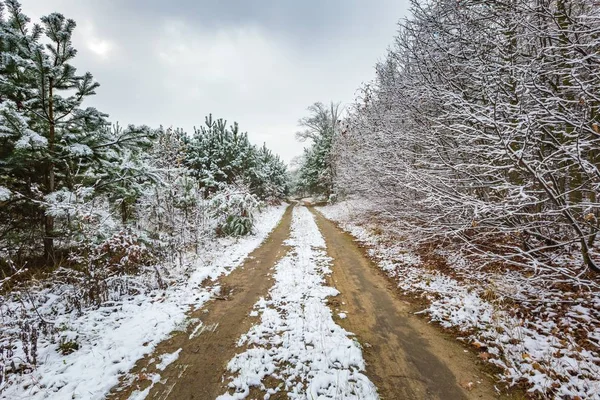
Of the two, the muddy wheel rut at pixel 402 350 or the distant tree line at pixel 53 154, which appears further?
the distant tree line at pixel 53 154

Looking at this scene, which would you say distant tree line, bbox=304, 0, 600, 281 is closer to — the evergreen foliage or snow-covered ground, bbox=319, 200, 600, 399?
snow-covered ground, bbox=319, 200, 600, 399

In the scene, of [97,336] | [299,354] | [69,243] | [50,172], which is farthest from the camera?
[69,243]

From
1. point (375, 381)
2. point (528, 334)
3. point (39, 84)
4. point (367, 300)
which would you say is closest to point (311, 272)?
point (367, 300)

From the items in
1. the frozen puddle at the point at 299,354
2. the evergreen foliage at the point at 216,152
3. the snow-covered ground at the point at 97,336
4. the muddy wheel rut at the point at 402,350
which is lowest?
the muddy wheel rut at the point at 402,350

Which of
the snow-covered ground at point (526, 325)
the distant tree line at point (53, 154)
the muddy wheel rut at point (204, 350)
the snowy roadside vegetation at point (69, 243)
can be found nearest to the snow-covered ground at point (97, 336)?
the snowy roadside vegetation at point (69, 243)

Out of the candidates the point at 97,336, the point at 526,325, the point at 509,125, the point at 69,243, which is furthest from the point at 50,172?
the point at 526,325

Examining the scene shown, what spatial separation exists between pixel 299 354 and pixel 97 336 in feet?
10.9

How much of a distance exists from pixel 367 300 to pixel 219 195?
27.3ft

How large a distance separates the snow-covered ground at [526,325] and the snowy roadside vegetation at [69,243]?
5.01 metres

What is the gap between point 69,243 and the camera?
236 inches

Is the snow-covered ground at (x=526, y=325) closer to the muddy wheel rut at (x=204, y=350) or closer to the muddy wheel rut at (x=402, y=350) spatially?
the muddy wheel rut at (x=402, y=350)

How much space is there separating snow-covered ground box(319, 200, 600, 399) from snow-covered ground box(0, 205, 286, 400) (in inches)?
194

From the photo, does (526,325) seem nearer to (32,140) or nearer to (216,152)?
(32,140)

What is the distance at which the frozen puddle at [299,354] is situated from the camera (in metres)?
3.01
